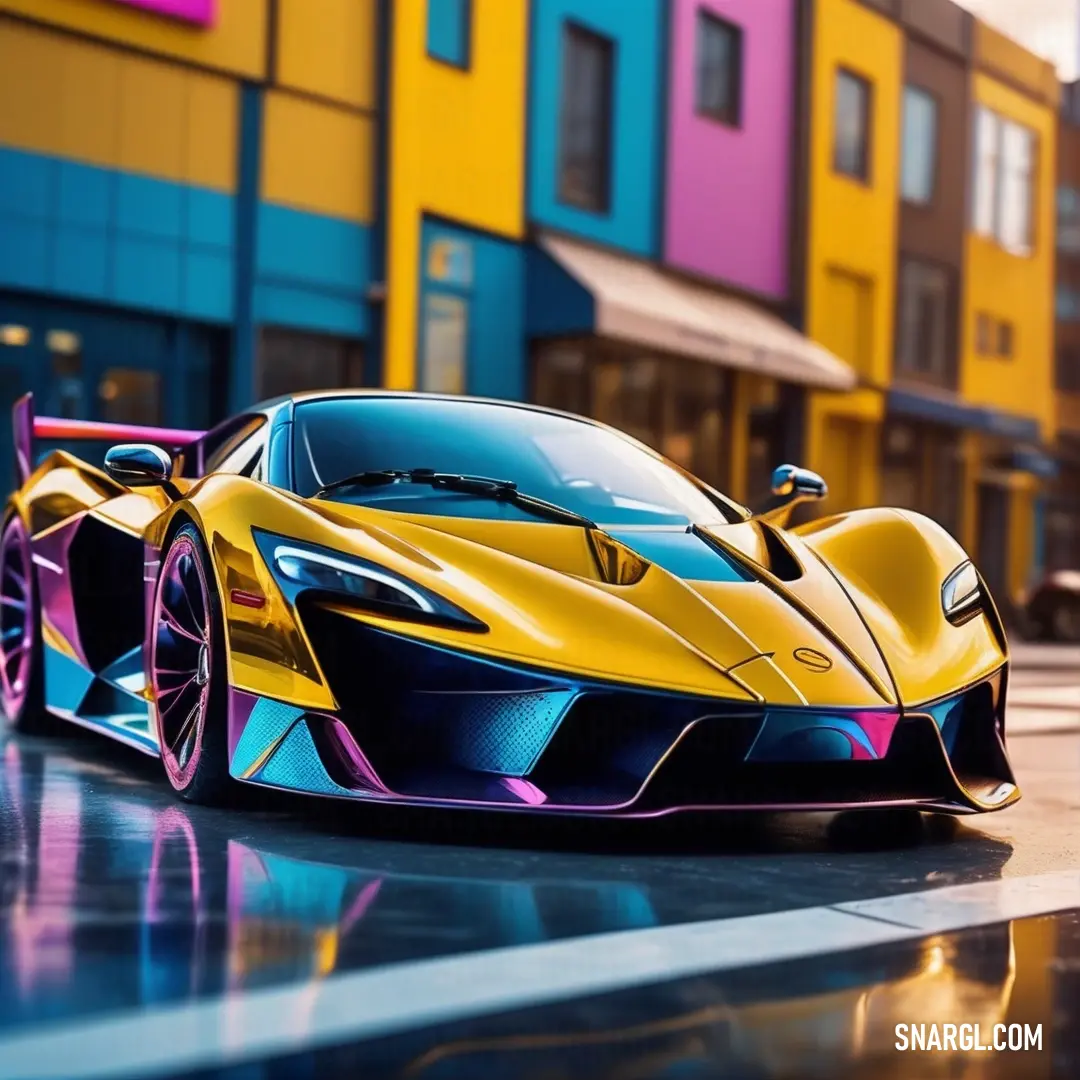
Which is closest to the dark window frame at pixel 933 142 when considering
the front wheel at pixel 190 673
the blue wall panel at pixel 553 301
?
the blue wall panel at pixel 553 301

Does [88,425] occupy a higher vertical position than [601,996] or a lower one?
higher

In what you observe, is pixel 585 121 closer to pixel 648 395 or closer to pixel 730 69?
pixel 648 395

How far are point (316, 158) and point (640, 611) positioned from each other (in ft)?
43.7

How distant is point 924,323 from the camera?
28375 millimetres

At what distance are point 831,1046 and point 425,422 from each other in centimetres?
326

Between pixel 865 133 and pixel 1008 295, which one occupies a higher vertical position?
pixel 865 133

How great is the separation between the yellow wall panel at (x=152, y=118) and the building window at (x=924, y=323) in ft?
47.0

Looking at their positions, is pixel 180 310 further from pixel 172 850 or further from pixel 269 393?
pixel 172 850

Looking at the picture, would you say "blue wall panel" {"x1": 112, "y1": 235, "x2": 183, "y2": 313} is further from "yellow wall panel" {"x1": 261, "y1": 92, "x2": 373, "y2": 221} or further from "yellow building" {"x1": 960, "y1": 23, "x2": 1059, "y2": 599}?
"yellow building" {"x1": 960, "y1": 23, "x2": 1059, "y2": 599}

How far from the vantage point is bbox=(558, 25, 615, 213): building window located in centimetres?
2031

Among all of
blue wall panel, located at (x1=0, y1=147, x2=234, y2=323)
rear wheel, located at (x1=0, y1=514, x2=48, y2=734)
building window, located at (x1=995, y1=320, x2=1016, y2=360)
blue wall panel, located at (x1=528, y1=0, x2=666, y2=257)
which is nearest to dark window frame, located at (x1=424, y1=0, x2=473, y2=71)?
blue wall panel, located at (x1=528, y1=0, x2=666, y2=257)

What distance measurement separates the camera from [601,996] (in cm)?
297

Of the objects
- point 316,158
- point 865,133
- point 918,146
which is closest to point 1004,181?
point 918,146

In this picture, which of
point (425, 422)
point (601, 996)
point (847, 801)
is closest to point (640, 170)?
point (425, 422)
